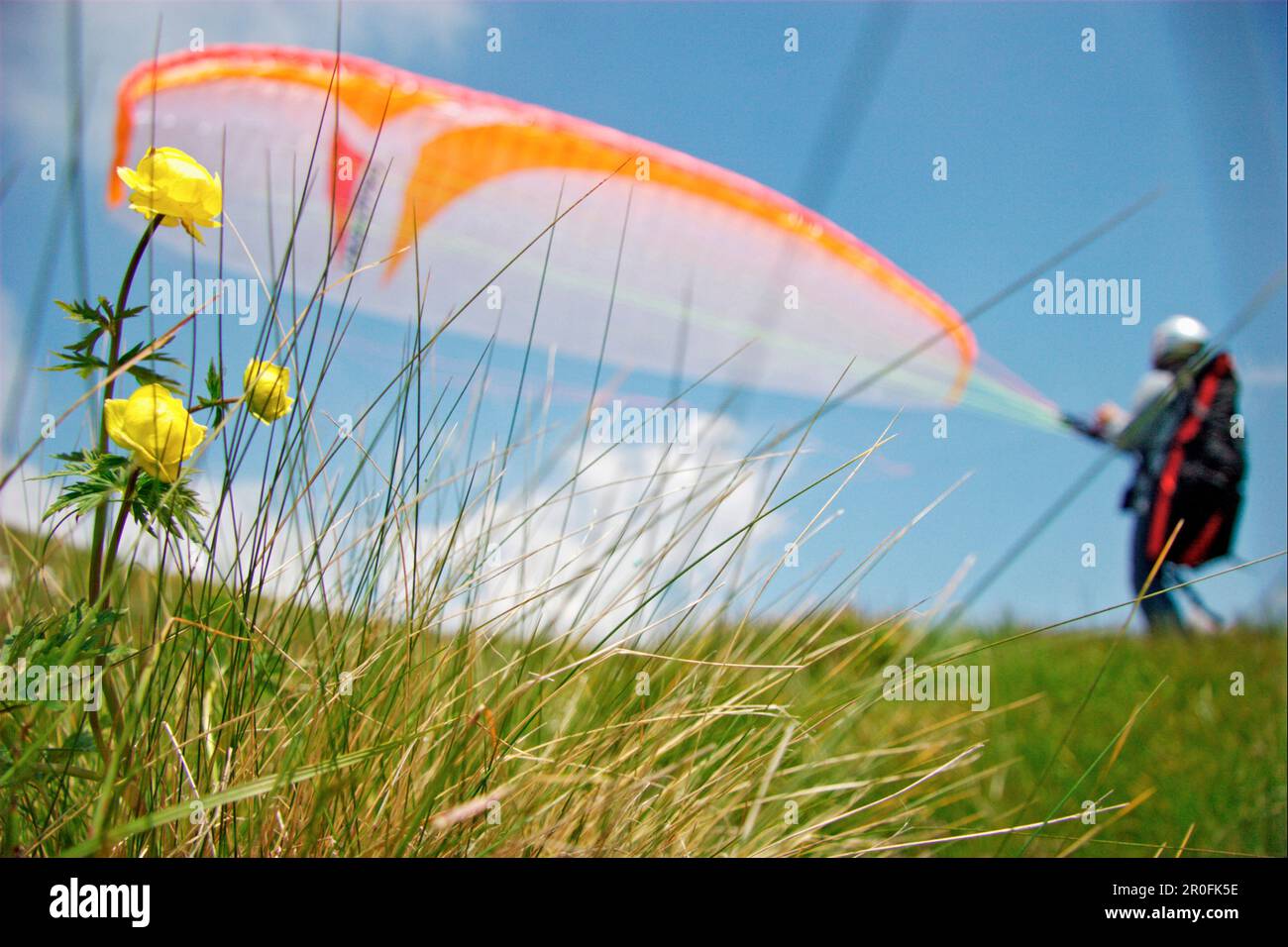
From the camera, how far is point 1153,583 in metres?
4.05

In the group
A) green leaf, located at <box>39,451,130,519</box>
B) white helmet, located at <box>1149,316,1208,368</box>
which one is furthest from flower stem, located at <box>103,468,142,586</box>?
white helmet, located at <box>1149,316,1208,368</box>

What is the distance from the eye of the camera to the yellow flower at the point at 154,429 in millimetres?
714

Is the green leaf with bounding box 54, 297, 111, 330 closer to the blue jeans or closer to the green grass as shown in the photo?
the green grass

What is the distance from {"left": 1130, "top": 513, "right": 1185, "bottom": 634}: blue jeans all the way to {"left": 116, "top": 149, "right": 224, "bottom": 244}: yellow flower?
338 cm

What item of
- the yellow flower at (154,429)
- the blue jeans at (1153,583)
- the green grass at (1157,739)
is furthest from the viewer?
the blue jeans at (1153,583)

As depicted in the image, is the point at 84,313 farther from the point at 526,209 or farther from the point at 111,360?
the point at 526,209

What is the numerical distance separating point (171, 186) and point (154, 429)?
28 cm

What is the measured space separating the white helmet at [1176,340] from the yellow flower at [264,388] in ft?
15.2

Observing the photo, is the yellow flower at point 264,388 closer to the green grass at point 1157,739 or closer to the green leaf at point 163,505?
the green leaf at point 163,505

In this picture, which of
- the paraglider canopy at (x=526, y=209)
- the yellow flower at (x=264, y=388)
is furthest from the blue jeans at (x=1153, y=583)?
the yellow flower at (x=264, y=388)

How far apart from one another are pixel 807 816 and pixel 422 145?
4225mm

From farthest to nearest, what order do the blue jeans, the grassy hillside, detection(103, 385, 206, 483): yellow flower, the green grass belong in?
the blue jeans → the green grass → the grassy hillside → detection(103, 385, 206, 483): yellow flower

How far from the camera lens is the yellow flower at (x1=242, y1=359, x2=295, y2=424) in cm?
81
